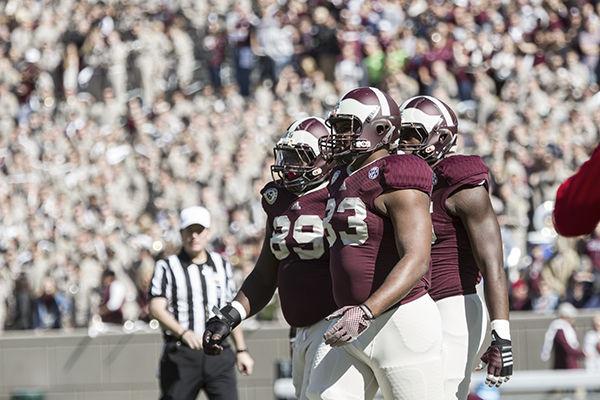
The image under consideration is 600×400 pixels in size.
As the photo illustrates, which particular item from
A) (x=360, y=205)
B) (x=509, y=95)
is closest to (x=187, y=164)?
(x=509, y=95)

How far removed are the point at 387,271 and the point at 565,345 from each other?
7273 millimetres

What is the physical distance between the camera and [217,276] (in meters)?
8.48

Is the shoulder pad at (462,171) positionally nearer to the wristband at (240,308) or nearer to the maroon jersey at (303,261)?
the maroon jersey at (303,261)

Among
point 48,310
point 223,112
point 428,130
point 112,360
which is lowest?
point 112,360

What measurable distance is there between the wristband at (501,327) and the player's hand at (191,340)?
9.29 feet

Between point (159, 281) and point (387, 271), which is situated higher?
point (387, 271)

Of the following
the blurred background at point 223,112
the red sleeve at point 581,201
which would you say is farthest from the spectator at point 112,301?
the red sleeve at point 581,201

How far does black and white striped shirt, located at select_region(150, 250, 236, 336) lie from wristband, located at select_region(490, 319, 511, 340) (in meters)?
2.98

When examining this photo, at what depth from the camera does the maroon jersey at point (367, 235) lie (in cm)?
525

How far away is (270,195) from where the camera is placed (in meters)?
6.48

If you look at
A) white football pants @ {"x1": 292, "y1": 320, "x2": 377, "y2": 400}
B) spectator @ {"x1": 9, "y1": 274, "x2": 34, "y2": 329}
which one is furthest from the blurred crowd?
white football pants @ {"x1": 292, "y1": 320, "x2": 377, "y2": 400}

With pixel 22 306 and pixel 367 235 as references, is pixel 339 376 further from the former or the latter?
pixel 22 306

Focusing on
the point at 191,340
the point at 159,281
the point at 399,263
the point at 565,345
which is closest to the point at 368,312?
the point at 399,263

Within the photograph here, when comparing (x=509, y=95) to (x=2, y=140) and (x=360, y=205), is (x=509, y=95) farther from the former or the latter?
(x=360, y=205)
